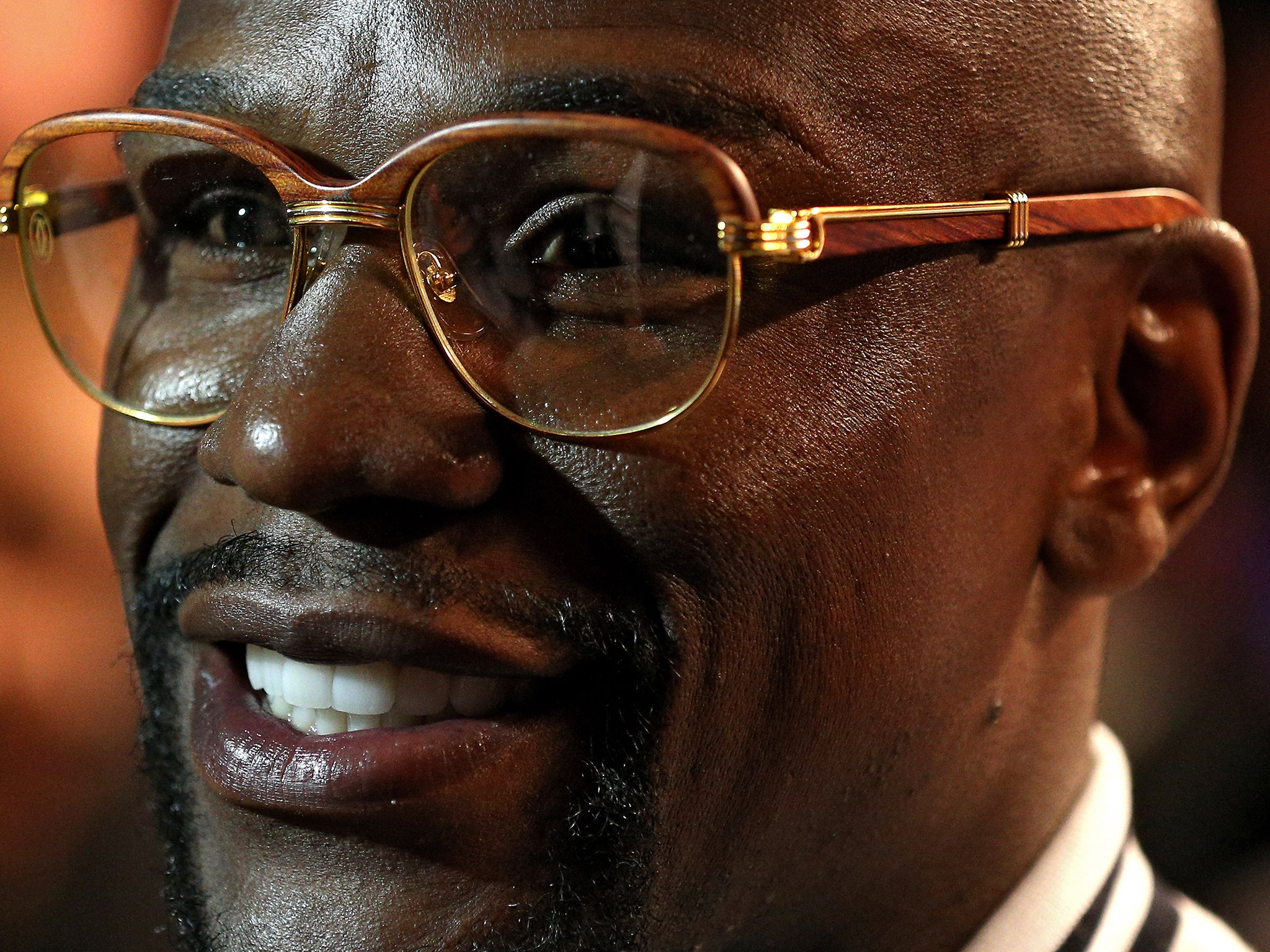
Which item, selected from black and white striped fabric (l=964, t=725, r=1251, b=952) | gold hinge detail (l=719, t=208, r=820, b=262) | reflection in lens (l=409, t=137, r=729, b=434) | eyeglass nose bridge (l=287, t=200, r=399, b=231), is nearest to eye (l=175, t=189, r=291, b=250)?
eyeglass nose bridge (l=287, t=200, r=399, b=231)

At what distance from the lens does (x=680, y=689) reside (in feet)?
3.84

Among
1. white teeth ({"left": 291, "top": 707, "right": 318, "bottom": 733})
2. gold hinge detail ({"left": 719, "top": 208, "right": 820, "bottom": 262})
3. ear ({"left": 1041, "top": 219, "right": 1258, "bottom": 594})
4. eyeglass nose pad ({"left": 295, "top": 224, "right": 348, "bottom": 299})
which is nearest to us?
gold hinge detail ({"left": 719, "top": 208, "right": 820, "bottom": 262})

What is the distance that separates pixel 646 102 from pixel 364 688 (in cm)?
59

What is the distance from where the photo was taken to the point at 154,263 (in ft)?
4.67

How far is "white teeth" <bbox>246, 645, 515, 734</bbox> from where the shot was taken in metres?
1.23

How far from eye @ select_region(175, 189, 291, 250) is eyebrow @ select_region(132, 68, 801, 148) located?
26 cm

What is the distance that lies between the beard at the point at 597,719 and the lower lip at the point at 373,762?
0.06 metres

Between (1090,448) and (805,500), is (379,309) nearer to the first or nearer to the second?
(805,500)

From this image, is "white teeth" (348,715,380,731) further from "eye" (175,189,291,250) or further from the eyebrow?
the eyebrow

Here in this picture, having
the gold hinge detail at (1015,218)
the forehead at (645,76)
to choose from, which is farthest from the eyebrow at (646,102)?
the gold hinge detail at (1015,218)

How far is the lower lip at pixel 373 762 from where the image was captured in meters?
1.17

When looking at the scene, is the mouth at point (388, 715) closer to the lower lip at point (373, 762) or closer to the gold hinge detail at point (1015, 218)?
the lower lip at point (373, 762)

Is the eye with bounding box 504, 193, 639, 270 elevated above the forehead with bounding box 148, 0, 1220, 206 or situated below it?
below

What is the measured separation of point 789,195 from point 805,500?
270 millimetres
